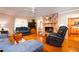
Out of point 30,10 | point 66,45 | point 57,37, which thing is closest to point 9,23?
point 30,10

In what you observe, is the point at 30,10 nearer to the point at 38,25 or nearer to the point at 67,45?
the point at 38,25

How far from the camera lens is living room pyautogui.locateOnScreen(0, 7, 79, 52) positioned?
5.84 ft

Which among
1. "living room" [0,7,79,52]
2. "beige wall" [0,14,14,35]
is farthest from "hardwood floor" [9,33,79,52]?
"beige wall" [0,14,14,35]

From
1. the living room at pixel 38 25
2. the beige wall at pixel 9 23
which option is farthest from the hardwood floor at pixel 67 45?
the beige wall at pixel 9 23

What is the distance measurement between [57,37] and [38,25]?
0.36m

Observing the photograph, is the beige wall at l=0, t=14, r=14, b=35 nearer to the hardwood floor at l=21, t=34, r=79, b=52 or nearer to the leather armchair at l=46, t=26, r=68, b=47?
the hardwood floor at l=21, t=34, r=79, b=52

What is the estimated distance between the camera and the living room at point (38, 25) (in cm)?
178

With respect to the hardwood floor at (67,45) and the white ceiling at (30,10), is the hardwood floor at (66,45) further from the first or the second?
the white ceiling at (30,10)

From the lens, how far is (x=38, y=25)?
184cm
